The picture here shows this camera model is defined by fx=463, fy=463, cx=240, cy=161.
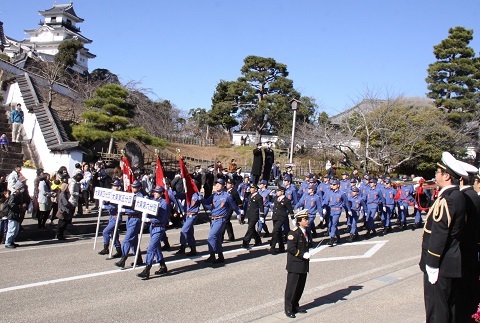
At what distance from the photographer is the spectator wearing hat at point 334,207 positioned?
13.3 m

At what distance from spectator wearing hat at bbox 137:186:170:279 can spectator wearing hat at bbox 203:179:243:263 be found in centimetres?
126

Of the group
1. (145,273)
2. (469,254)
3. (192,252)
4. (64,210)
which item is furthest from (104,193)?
(469,254)

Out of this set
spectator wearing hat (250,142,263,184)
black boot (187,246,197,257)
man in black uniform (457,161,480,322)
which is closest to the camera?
man in black uniform (457,161,480,322)

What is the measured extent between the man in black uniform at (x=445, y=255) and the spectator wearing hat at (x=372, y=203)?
10316mm

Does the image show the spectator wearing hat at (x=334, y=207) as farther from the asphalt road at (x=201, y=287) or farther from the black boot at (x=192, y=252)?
the black boot at (x=192, y=252)

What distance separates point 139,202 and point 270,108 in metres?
31.3

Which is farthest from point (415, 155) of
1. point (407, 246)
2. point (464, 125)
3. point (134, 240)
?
point (134, 240)

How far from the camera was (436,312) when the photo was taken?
4961 mm

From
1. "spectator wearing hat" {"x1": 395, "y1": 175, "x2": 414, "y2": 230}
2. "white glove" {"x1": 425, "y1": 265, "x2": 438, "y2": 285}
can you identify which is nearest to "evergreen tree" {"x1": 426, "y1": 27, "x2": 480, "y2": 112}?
"spectator wearing hat" {"x1": 395, "y1": 175, "x2": 414, "y2": 230}

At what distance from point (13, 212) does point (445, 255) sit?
9.57 meters

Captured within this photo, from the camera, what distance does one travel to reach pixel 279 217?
40.8 ft

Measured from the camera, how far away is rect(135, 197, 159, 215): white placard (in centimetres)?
917

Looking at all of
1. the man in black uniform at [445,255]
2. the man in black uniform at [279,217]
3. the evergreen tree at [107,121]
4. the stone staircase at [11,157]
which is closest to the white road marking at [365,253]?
the man in black uniform at [279,217]

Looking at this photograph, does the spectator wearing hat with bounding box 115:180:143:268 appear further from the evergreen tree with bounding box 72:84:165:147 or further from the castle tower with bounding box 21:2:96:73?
the castle tower with bounding box 21:2:96:73
